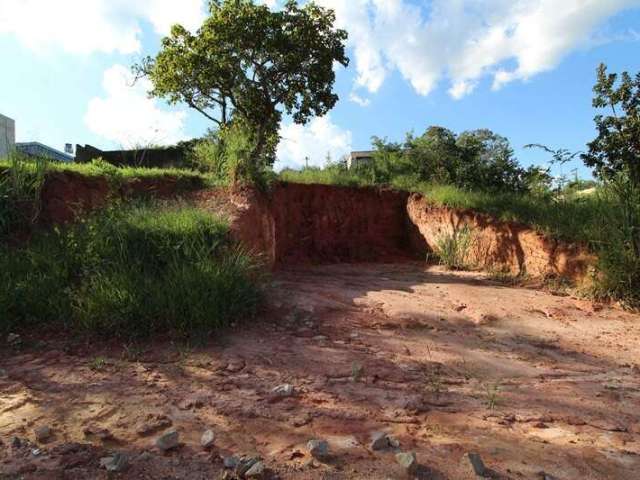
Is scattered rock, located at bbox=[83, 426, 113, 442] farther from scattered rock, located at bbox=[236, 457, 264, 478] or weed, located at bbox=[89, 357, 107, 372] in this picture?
weed, located at bbox=[89, 357, 107, 372]

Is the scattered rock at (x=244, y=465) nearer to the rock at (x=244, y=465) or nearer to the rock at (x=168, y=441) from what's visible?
the rock at (x=244, y=465)

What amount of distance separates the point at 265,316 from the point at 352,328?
84 centimetres

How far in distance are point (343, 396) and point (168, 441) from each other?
43.9 inches

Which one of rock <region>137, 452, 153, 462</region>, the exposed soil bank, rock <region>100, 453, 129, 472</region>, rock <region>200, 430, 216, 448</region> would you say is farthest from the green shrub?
rock <region>100, 453, 129, 472</region>

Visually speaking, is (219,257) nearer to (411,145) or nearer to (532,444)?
(532,444)

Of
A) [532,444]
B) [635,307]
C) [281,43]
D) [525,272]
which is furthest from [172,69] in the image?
[532,444]

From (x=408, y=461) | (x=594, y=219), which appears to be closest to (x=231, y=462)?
(x=408, y=461)

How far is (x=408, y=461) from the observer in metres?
→ 2.14

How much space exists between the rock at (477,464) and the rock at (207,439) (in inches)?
48.4

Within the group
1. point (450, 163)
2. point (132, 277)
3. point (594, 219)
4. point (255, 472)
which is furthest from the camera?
point (450, 163)

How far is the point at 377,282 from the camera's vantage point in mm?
7023

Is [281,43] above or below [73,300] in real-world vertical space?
above

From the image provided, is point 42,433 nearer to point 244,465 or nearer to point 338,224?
point 244,465

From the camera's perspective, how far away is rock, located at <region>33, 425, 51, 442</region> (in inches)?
95.9
